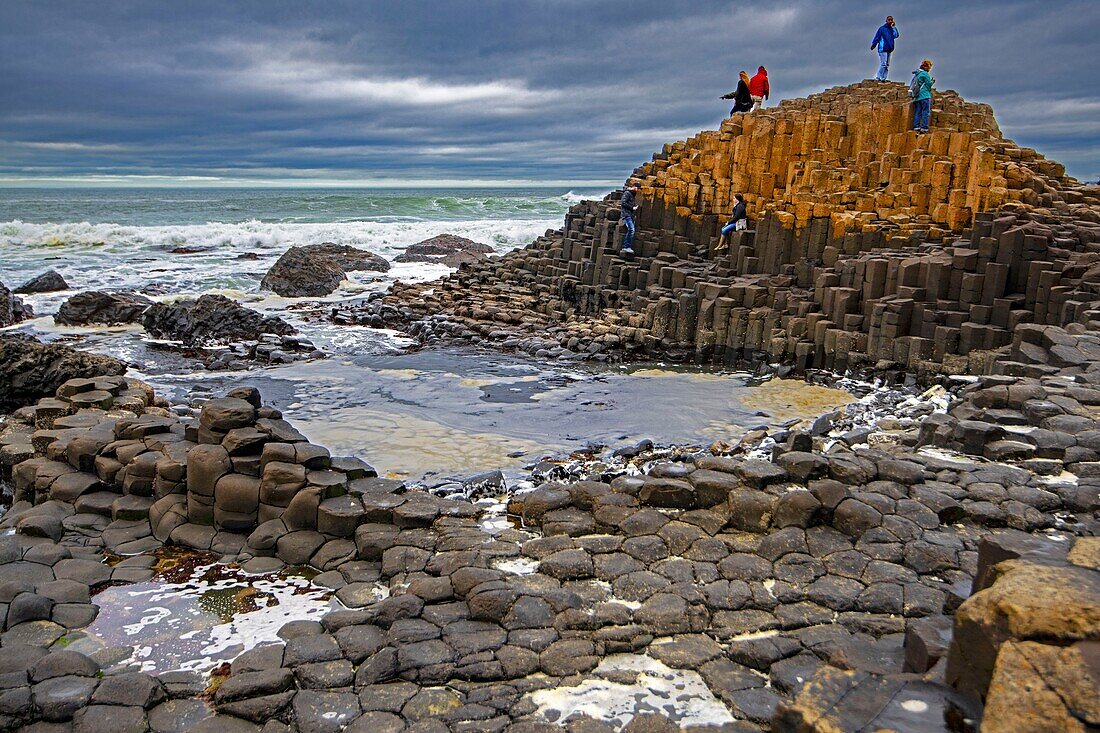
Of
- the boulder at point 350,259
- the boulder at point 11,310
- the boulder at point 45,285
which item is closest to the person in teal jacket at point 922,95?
the boulder at point 350,259

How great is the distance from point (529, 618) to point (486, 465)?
4765 millimetres

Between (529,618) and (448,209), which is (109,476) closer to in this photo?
(529,618)

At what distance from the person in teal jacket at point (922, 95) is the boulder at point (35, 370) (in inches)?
689

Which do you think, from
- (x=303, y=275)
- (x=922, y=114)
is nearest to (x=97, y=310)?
(x=303, y=275)

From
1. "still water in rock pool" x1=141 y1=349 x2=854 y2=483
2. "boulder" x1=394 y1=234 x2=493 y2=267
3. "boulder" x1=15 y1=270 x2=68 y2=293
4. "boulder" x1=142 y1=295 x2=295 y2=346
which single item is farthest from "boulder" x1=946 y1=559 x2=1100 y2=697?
"boulder" x1=394 y1=234 x2=493 y2=267

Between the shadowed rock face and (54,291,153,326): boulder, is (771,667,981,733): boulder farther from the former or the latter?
the shadowed rock face

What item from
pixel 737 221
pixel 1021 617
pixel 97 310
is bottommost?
pixel 97 310

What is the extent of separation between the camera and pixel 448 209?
66562 mm

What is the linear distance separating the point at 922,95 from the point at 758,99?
6.10 m

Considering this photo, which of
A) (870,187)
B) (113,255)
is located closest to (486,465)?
(870,187)

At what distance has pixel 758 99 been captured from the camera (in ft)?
76.1

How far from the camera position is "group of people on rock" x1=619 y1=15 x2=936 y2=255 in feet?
58.8

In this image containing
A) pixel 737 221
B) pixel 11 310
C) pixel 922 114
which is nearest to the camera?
pixel 922 114

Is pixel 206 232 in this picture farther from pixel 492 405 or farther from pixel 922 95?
pixel 922 95
